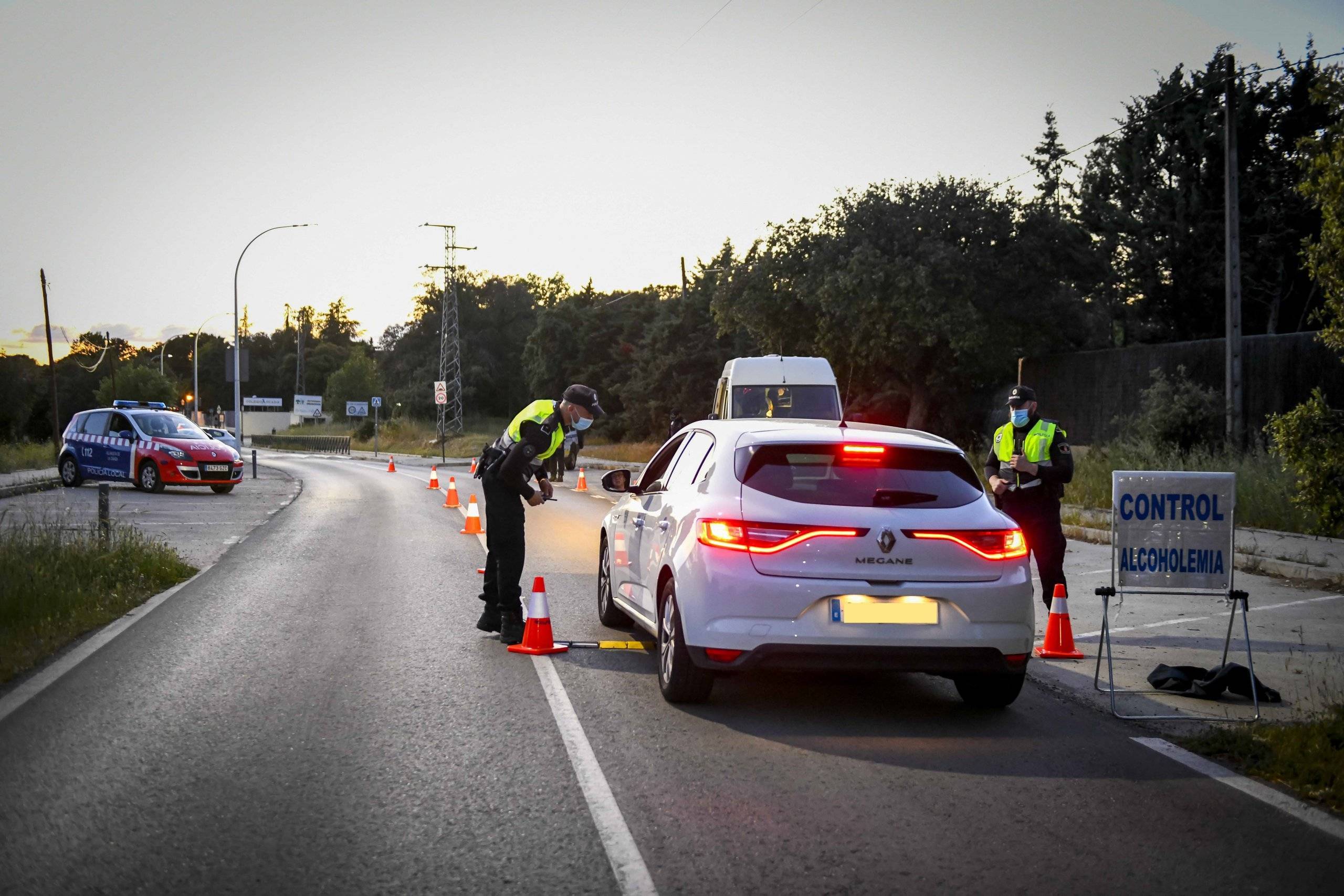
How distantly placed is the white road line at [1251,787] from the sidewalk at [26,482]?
81.0 ft

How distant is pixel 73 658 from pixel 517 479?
3130 mm

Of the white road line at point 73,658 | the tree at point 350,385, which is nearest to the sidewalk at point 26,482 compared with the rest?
the white road line at point 73,658

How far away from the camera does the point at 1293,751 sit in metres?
5.92

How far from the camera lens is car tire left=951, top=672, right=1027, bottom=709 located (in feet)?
22.9

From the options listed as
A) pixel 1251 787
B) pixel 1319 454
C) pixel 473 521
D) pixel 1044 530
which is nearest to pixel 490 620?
pixel 1044 530

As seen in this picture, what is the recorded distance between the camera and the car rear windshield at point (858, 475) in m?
6.82

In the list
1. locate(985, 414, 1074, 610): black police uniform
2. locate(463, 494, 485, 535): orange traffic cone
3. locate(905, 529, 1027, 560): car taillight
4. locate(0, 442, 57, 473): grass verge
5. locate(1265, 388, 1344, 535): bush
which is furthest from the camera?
locate(0, 442, 57, 473): grass verge

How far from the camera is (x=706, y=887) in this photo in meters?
Answer: 4.26

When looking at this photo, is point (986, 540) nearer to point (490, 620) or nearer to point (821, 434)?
point (821, 434)

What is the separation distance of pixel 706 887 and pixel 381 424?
81.1 metres

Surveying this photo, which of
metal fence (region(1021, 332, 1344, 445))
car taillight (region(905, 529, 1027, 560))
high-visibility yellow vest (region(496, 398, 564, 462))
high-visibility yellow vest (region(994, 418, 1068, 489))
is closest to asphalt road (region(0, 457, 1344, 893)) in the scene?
car taillight (region(905, 529, 1027, 560))

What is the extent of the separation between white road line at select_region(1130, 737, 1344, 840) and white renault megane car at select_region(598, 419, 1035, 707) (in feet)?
2.71

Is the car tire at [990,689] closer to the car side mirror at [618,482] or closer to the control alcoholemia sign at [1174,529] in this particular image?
the control alcoholemia sign at [1174,529]

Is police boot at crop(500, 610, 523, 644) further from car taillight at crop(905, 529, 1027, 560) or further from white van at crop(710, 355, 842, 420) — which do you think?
white van at crop(710, 355, 842, 420)
